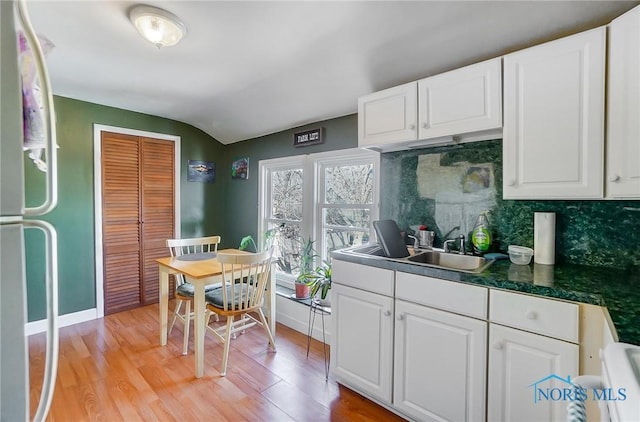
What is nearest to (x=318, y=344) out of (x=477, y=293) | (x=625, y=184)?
(x=477, y=293)

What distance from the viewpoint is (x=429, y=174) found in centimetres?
218

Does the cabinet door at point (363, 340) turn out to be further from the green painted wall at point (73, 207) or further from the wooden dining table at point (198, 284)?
the green painted wall at point (73, 207)

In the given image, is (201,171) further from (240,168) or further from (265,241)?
(265,241)

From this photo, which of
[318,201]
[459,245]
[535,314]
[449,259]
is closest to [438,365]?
[535,314]

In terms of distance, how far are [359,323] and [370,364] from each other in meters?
0.24

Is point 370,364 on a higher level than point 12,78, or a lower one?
lower

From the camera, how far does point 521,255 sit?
166 centimetres

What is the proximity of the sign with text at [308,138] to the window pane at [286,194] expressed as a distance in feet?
1.09

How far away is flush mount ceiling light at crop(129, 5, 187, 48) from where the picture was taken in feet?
5.17

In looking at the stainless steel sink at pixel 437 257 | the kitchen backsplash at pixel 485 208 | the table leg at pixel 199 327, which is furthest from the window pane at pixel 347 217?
the table leg at pixel 199 327

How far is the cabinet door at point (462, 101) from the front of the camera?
5.21ft

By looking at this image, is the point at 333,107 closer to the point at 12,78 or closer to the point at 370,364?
the point at 370,364

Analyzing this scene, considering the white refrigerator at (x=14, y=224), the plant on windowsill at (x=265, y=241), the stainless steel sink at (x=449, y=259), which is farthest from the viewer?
the plant on windowsill at (x=265, y=241)

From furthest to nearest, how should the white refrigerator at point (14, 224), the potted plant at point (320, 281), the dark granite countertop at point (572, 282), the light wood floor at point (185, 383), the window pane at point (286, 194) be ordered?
the window pane at point (286, 194)
the potted plant at point (320, 281)
the light wood floor at point (185, 383)
the dark granite countertop at point (572, 282)
the white refrigerator at point (14, 224)
